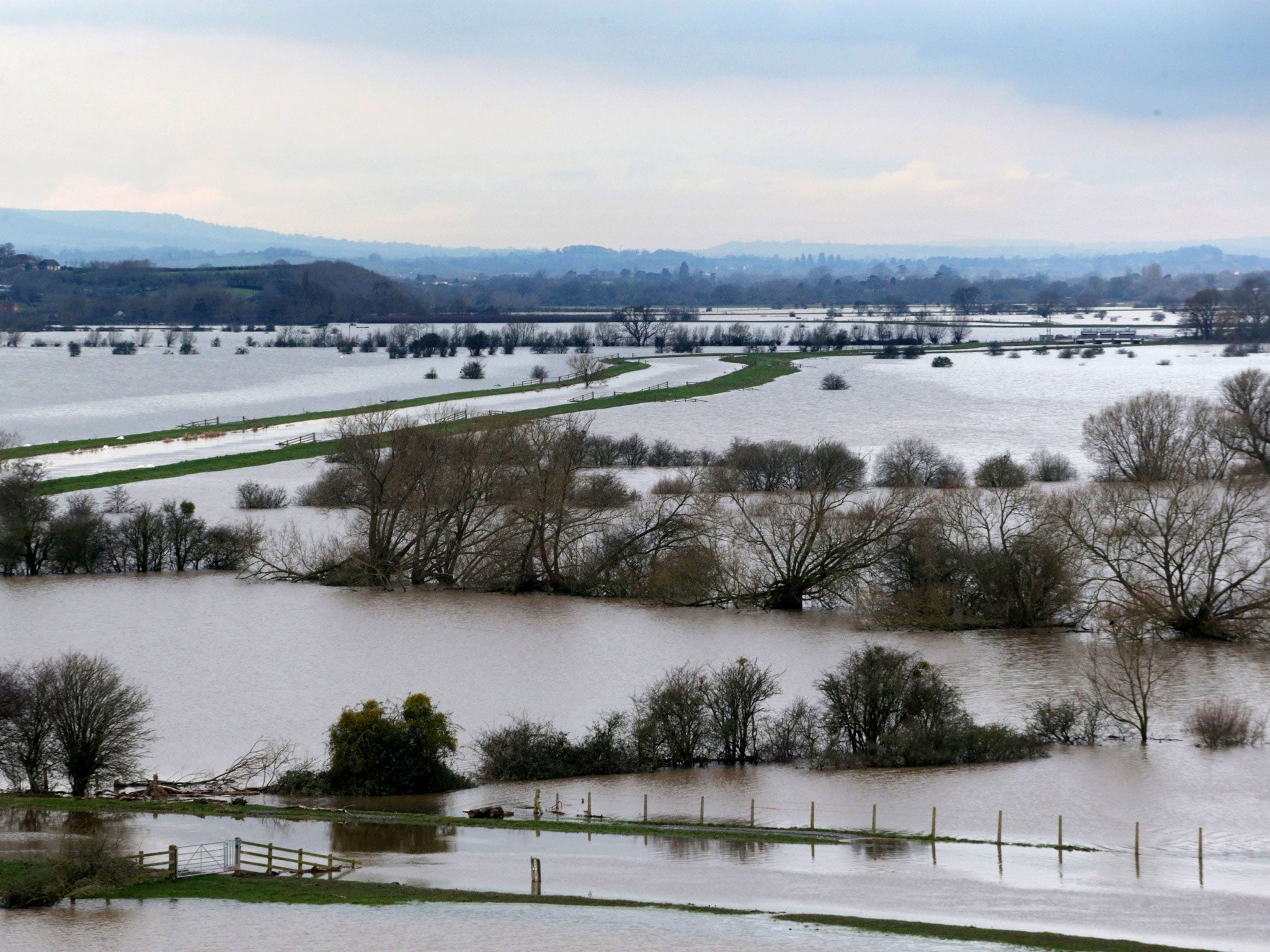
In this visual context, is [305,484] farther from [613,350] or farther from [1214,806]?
[613,350]

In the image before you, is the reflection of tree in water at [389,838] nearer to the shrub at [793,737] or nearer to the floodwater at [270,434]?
the shrub at [793,737]

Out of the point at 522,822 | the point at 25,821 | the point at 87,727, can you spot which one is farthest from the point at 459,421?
the point at 25,821

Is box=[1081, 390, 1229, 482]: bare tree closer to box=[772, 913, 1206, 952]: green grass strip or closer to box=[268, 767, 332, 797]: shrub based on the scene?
box=[268, 767, 332, 797]: shrub

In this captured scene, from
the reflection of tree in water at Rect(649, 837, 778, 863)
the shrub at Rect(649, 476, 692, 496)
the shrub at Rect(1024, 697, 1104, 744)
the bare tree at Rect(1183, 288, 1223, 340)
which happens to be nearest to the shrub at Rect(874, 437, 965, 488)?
the shrub at Rect(649, 476, 692, 496)

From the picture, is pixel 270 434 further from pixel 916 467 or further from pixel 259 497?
pixel 916 467

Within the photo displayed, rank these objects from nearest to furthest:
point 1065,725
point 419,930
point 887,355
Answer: point 419,930, point 1065,725, point 887,355
